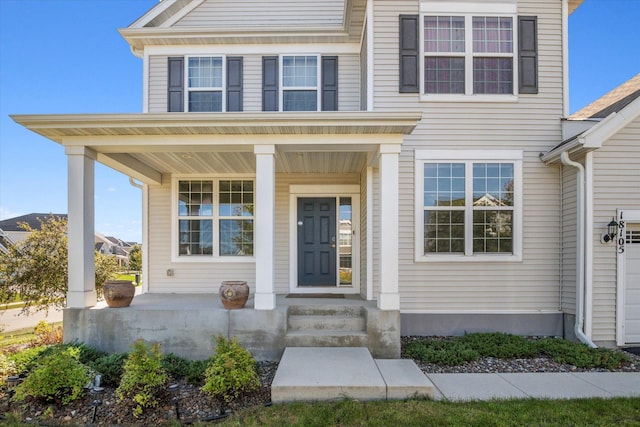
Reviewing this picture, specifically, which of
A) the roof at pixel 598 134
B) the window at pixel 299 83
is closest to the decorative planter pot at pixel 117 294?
the window at pixel 299 83

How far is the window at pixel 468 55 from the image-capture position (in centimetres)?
651

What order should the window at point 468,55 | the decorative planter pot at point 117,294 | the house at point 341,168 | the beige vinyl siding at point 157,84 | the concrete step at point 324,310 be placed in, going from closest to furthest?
the house at point 341,168 < the decorative planter pot at point 117,294 < the concrete step at point 324,310 < the window at point 468,55 < the beige vinyl siding at point 157,84

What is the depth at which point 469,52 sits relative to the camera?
6512mm

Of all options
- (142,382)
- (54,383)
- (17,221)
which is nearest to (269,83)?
(142,382)

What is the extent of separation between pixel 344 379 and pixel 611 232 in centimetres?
479

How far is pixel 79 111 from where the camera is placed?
17.4ft

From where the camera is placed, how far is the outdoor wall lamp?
19.4ft

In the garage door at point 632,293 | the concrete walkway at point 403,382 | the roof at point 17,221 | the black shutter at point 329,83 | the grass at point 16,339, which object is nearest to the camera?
the concrete walkway at point 403,382

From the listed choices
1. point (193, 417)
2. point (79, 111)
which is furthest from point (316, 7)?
point (193, 417)

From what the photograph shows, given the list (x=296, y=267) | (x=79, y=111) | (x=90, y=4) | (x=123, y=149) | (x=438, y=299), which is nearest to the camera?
(x=79, y=111)

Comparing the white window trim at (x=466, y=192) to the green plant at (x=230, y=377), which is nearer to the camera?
the green plant at (x=230, y=377)

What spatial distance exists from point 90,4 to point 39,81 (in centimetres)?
601

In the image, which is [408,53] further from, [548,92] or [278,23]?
[278,23]

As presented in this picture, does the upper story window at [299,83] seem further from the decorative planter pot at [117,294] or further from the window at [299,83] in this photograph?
the decorative planter pot at [117,294]
